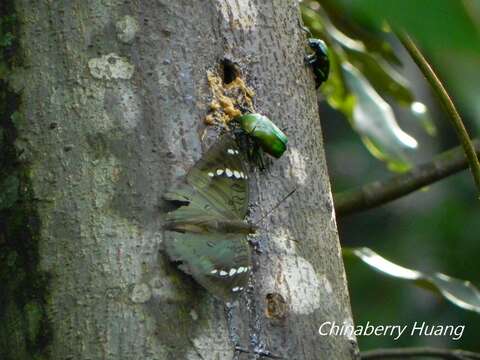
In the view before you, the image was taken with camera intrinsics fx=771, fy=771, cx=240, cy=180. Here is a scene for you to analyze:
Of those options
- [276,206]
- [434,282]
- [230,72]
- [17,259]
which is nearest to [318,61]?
[230,72]

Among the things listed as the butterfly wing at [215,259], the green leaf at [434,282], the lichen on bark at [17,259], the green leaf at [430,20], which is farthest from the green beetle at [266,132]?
the green leaf at [434,282]

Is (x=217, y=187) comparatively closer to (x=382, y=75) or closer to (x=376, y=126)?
(x=376, y=126)

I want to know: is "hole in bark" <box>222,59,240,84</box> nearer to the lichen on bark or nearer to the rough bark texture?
the rough bark texture

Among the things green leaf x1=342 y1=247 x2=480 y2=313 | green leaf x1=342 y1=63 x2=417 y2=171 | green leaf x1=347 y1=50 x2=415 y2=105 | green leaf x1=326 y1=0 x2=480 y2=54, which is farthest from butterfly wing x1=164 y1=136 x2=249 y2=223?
green leaf x1=347 y1=50 x2=415 y2=105

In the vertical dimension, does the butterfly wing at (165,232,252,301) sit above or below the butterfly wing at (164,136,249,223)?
below

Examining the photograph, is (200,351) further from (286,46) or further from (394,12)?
(394,12)

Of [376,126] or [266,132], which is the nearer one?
[266,132]
